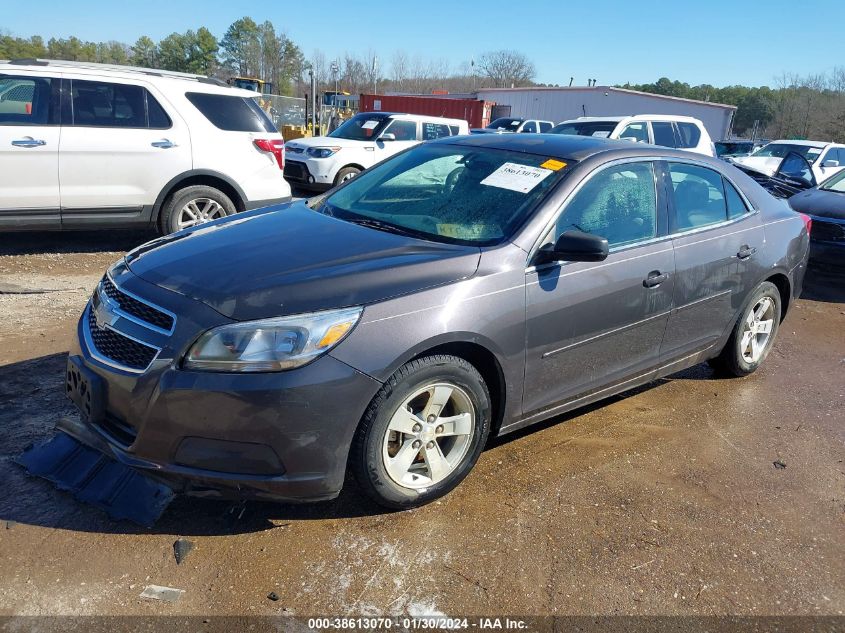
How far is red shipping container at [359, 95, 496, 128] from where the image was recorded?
38.1 meters

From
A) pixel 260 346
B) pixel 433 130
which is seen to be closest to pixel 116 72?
pixel 260 346

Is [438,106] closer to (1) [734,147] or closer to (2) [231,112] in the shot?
(1) [734,147]

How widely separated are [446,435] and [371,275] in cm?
81

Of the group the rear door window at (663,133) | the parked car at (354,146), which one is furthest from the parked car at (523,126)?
the rear door window at (663,133)

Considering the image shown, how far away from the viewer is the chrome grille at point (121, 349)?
106 inches

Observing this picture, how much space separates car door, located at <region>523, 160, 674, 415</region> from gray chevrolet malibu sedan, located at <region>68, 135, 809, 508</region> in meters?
0.01

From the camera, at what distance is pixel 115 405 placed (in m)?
2.75

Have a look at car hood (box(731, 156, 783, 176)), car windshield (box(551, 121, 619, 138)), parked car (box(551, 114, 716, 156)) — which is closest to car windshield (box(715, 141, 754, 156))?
car hood (box(731, 156, 783, 176))

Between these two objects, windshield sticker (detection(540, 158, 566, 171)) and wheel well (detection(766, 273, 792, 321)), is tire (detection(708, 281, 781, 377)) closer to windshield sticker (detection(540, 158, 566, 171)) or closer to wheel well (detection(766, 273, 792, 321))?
wheel well (detection(766, 273, 792, 321))

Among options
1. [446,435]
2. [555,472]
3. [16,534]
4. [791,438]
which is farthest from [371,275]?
[791,438]

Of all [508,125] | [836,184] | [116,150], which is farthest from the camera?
[508,125]

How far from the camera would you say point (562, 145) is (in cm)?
392

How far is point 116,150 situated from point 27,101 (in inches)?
34.7

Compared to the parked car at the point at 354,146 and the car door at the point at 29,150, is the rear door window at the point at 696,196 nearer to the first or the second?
the car door at the point at 29,150
